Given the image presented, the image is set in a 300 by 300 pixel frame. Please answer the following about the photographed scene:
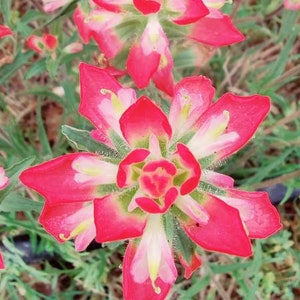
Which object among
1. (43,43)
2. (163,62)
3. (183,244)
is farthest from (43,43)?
(183,244)

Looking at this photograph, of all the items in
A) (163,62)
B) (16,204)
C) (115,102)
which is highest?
(115,102)

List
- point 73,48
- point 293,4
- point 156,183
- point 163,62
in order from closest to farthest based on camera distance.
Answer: point 156,183
point 163,62
point 293,4
point 73,48

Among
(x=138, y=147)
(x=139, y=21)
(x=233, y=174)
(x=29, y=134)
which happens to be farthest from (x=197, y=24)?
(x=29, y=134)

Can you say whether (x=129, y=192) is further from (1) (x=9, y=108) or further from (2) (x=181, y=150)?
(1) (x=9, y=108)

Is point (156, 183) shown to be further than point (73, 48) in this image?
No

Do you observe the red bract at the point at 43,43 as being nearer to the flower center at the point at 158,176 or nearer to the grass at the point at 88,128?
the grass at the point at 88,128

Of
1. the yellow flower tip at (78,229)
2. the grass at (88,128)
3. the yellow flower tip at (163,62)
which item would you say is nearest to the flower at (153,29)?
the yellow flower tip at (163,62)

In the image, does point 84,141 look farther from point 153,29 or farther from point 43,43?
point 43,43

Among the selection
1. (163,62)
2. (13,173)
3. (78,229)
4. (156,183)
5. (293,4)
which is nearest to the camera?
(156,183)

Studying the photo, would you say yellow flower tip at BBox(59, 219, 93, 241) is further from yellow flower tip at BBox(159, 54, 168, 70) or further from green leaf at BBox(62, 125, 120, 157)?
yellow flower tip at BBox(159, 54, 168, 70)
